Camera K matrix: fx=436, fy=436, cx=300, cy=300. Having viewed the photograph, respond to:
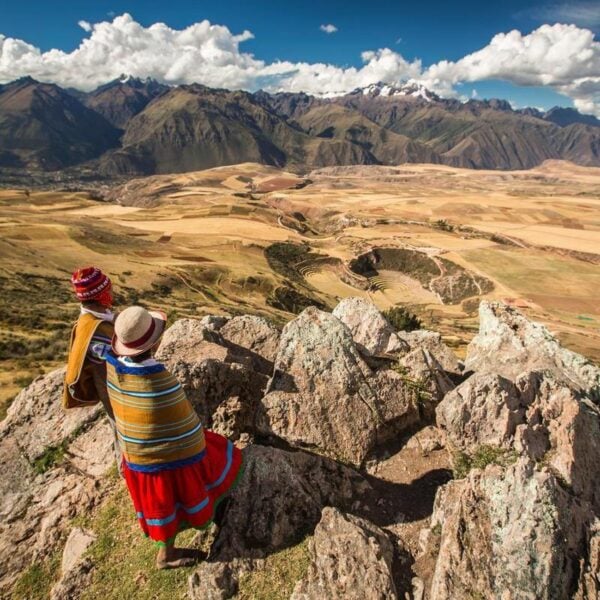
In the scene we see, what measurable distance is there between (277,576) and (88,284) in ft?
19.2

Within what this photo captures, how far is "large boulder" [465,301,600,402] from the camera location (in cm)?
1433

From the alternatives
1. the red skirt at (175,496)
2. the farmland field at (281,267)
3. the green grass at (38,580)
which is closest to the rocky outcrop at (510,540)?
the red skirt at (175,496)

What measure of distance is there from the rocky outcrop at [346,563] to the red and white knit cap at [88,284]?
554 cm

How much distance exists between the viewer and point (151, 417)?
6594mm

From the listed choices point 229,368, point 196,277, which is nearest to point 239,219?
point 196,277

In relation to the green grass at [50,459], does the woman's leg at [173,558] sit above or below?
above

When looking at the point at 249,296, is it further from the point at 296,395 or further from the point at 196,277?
the point at 296,395

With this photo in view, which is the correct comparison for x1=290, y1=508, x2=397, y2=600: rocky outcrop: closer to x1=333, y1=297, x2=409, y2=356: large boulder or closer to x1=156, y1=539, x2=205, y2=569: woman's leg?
x1=156, y1=539, x2=205, y2=569: woman's leg

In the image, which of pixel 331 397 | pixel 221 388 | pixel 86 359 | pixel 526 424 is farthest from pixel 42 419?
pixel 526 424

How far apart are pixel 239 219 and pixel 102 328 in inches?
6330

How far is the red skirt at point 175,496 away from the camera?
6.99 metres

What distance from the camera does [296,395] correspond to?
36.1ft

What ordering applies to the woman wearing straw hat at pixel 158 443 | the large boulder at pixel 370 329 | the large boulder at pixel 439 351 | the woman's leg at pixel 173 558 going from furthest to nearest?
the large boulder at pixel 370 329 → the large boulder at pixel 439 351 → the woman's leg at pixel 173 558 → the woman wearing straw hat at pixel 158 443

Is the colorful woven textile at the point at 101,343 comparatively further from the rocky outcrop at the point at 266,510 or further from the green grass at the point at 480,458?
the green grass at the point at 480,458
